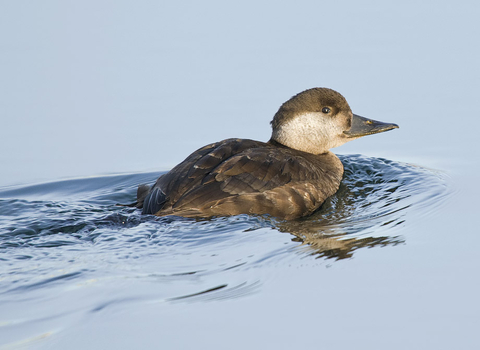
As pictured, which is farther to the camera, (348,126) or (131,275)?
(348,126)

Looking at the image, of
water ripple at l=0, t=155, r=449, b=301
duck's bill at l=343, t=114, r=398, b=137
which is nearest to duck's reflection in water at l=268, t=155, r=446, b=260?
water ripple at l=0, t=155, r=449, b=301

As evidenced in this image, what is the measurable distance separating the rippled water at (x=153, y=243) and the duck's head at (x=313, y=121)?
1.76 ft

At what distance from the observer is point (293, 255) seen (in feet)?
15.9

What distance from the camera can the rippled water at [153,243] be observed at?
4164 mm

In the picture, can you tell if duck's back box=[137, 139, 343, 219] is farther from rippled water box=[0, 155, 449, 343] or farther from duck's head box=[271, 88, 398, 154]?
duck's head box=[271, 88, 398, 154]

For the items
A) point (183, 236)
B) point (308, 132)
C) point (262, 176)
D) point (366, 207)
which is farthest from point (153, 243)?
point (308, 132)

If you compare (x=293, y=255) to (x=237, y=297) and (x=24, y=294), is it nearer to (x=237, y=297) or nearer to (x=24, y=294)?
(x=237, y=297)

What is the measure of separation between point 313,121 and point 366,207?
1.15m

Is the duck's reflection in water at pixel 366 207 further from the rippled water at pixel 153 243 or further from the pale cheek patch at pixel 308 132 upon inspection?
the pale cheek patch at pixel 308 132

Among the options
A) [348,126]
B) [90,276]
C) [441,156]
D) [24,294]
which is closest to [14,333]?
[24,294]

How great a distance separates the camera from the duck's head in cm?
666

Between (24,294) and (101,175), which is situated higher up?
(101,175)

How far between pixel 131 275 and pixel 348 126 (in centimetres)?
332

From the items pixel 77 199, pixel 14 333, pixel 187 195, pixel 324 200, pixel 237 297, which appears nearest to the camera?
pixel 14 333
